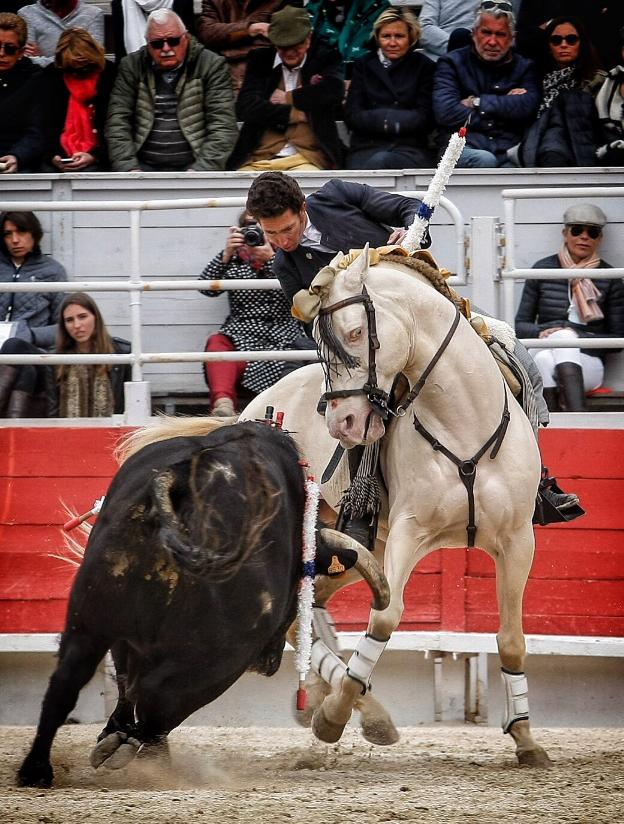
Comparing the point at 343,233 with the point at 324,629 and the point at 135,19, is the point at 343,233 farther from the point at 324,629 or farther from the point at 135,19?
the point at 135,19

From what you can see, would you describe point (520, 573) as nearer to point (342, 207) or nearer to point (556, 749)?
point (556, 749)

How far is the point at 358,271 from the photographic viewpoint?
435 cm

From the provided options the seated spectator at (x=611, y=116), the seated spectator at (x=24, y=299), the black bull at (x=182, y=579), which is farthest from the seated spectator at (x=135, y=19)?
the black bull at (x=182, y=579)

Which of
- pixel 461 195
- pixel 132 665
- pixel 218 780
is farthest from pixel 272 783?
pixel 461 195

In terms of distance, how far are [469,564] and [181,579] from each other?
9.48 feet

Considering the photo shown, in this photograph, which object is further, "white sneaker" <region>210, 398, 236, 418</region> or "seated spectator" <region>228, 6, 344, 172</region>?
"seated spectator" <region>228, 6, 344, 172</region>

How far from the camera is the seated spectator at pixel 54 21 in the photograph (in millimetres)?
8328

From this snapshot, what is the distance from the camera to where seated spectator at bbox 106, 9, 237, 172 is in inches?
294

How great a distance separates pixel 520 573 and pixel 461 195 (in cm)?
303

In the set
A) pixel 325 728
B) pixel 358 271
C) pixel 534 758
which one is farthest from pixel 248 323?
pixel 534 758

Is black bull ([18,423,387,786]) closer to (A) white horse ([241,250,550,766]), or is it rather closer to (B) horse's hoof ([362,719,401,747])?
(A) white horse ([241,250,550,766])

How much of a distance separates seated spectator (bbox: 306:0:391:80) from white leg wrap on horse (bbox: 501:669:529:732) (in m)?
4.23

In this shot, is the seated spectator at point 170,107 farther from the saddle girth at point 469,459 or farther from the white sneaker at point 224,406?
the saddle girth at point 469,459

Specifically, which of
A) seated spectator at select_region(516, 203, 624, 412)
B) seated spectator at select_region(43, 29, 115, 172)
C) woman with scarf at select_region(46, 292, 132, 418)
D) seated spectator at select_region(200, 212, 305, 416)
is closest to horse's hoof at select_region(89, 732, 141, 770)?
woman with scarf at select_region(46, 292, 132, 418)
